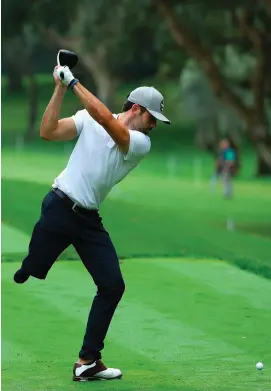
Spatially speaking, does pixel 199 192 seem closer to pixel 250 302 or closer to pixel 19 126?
pixel 250 302

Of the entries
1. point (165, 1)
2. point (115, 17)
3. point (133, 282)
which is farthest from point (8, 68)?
point (133, 282)

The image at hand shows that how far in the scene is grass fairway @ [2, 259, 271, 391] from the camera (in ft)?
28.8

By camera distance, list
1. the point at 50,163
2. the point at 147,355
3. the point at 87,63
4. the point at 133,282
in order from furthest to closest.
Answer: the point at 87,63 → the point at 50,163 → the point at 133,282 → the point at 147,355

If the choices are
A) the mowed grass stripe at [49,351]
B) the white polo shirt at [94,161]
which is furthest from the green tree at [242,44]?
the white polo shirt at [94,161]

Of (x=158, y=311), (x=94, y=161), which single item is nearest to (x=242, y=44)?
(x=158, y=311)

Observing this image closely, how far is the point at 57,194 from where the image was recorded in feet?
28.1

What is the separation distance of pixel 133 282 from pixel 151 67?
6315cm

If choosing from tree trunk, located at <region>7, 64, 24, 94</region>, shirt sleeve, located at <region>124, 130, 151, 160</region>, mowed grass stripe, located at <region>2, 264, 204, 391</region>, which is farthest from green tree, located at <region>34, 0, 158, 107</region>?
tree trunk, located at <region>7, 64, 24, 94</region>

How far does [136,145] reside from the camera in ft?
27.5

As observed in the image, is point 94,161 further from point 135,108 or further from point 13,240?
point 13,240

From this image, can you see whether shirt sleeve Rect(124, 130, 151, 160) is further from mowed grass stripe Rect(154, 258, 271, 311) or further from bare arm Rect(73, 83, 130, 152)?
mowed grass stripe Rect(154, 258, 271, 311)

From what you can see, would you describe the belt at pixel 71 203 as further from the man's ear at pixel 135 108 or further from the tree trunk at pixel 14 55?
the tree trunk at pixel 14 55

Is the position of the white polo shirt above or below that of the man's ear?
below

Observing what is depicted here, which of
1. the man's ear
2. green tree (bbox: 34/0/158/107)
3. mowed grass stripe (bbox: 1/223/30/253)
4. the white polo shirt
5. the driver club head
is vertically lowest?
green tree (bbox: 34/0/158/107)
